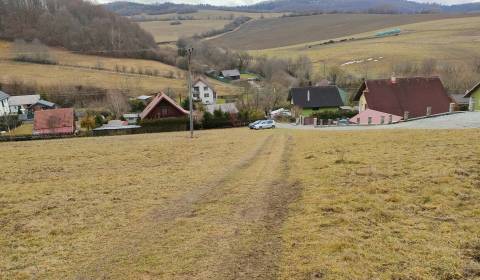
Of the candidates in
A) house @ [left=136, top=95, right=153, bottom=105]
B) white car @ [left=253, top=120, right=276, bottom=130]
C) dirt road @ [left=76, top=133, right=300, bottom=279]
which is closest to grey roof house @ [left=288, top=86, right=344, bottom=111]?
white car @ [left=253, top=120, right=276, bottom=130]

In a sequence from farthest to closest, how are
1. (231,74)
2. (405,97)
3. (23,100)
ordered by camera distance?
(231,74)
(23,100)
(405,97)

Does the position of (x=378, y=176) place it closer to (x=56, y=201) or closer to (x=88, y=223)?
(x=88, y=223)

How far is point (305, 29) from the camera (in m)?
177

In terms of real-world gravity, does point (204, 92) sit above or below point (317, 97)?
above

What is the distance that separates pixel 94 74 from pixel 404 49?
322 feet

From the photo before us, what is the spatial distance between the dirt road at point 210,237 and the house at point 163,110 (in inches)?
1580

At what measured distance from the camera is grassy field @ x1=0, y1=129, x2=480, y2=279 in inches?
299

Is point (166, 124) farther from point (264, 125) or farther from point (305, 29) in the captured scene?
point (305, 29)

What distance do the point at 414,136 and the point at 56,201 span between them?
63.8 feet

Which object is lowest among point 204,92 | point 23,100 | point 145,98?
point 145,98

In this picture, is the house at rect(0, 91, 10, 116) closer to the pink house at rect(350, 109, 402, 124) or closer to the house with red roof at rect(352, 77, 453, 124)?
the pink house at rect(350, 109, 402, 124)

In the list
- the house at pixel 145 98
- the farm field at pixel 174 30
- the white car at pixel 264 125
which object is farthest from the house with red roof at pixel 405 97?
the farm field at pixel 174 30

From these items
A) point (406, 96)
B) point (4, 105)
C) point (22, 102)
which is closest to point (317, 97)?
point (406, 96)

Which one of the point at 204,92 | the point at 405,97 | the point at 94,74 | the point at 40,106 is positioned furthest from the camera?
the point at 94,74
